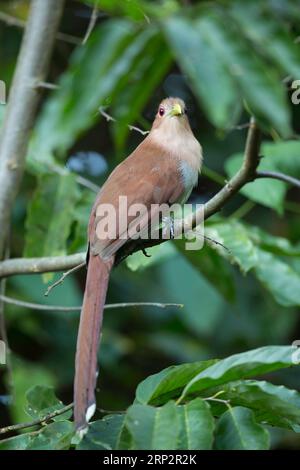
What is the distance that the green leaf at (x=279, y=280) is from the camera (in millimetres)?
3387

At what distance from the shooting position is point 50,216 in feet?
11.2

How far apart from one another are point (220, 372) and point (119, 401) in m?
3.25

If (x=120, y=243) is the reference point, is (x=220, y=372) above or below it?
below

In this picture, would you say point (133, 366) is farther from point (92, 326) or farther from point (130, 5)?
point (130, 5)

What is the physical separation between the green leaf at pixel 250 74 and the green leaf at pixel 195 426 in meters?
0.71

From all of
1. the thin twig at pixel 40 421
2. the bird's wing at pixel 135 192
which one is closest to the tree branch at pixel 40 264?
the bird's wing at pixel 135 192

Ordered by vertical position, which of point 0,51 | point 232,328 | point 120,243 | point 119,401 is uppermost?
point 0,51

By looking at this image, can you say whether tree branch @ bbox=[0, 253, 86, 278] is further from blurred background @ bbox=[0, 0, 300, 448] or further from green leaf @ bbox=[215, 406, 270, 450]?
green leaf @ bbox=[215, 406, 270, 450]

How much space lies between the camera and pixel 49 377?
14.8 ft

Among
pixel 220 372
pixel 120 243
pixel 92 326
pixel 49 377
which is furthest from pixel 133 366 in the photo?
pixel 220 372

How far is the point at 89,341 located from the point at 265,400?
0.53 m

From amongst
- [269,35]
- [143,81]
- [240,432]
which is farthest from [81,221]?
[269,35]

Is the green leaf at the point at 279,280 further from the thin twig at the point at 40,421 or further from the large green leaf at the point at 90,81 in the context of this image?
the large green leaf at the point at 90,81

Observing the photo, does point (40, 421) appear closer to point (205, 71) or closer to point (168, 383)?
point (168, 383)
